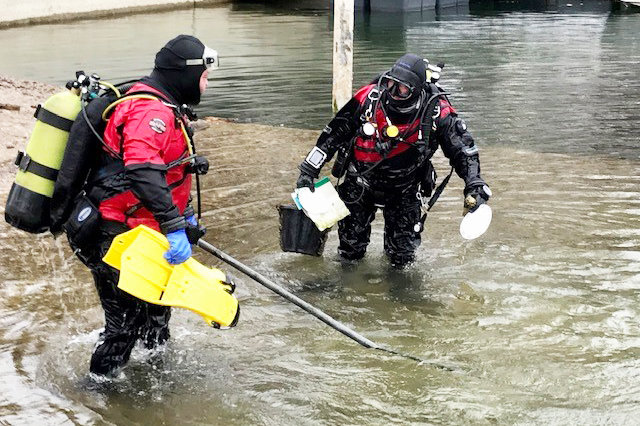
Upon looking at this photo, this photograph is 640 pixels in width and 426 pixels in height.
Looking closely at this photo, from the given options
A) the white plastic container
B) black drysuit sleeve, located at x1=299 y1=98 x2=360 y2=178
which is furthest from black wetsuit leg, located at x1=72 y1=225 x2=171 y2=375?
black drysuit sleeve, located at x1=299 y1=98 x2=360 y2=178

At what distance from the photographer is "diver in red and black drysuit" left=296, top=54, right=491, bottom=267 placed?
5.12 metres

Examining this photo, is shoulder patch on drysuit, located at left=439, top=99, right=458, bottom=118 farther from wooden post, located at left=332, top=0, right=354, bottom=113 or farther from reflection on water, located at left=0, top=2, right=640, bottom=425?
wooden post, located at left=332, top=0, right=354, bottom=113

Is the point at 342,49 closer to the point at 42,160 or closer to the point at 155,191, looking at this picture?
the point at 42,160

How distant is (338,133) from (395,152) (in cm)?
42

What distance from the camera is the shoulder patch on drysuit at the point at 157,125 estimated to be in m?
3.55

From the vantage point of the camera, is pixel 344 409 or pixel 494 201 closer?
pixel 344 409

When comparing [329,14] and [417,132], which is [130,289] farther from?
[329,14]

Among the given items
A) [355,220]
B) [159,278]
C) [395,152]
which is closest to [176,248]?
[159,278]

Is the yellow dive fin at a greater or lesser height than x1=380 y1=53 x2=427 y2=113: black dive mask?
lesser

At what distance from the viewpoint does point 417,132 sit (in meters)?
5.22

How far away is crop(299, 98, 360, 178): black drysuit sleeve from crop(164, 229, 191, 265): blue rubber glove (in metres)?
1.92

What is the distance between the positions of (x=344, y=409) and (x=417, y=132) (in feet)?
6.72

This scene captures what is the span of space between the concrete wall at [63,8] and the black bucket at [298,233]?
56.7 ft

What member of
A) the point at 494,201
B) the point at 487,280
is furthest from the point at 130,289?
the point at 494,201
